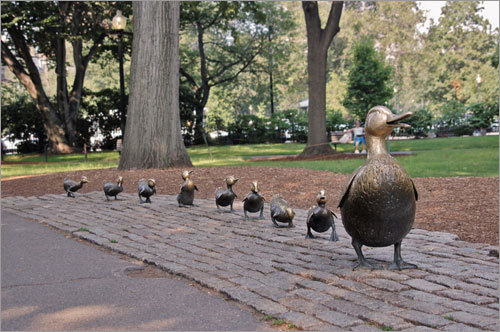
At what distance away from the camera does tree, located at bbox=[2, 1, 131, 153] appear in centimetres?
2475

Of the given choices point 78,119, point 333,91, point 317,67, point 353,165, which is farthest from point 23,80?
point 333,91

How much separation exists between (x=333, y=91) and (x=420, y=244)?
54564 millimetres

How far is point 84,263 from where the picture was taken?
19.9 feet

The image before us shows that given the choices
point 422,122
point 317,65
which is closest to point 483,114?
point 422,122

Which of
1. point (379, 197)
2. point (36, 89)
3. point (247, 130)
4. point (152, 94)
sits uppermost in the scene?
point (36, 89)

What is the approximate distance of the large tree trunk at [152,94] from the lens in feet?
47.7

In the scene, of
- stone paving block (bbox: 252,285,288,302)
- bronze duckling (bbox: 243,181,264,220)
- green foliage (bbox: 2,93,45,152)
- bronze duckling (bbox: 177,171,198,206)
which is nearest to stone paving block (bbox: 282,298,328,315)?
stone paving block (bbox: 252,285,288,302)

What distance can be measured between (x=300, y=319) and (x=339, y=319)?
289 mm

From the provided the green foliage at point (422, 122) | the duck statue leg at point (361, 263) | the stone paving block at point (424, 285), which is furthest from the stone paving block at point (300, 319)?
the green foliage at point (422, 122)

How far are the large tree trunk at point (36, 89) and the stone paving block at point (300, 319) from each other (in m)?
25.8

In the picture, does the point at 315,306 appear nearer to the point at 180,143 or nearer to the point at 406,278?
the point at 406,278

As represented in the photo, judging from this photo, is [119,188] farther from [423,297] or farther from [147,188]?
[423,297]

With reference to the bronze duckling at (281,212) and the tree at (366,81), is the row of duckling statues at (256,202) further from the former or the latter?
the tree at (366,81)

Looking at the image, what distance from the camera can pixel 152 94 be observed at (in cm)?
1463
